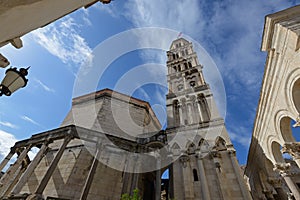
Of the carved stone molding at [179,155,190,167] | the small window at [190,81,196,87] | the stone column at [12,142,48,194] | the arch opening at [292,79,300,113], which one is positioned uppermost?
A: the small window at [190,81,196,87]

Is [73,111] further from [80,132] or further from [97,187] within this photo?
[97,187]

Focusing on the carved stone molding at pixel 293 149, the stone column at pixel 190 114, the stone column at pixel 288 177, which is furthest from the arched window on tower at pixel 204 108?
the carved stone molding at pixel 293 149

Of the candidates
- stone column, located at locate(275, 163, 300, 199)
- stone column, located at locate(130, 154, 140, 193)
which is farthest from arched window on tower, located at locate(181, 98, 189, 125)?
stone column, located at locate(275, 163, 300, 199)

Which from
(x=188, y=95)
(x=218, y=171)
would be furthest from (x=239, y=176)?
(x=188, y=95)

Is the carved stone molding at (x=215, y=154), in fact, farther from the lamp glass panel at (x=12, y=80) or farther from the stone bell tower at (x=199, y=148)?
the lamp glass panel at (x=12, y=80)

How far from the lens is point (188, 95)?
1673cm

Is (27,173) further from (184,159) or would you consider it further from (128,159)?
(184,159)

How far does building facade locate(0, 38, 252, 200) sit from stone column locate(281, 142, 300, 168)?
4.80 m

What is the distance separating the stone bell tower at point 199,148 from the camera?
32.1 feet

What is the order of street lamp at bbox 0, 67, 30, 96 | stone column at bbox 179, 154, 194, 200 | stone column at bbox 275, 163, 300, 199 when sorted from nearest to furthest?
1. street lamp at bbox 0, 67, 30, 96
2. stone column at bbox 275, 163, 300, 199
3. stone column at bbox 179, 154, 194, 200

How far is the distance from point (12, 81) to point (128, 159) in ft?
31.5

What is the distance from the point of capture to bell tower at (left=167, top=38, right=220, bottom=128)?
14.7 meters

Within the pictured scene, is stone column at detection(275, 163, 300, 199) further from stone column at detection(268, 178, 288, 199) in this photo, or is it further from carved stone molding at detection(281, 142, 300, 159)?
stone column at detection(268, 178, 288, 199)

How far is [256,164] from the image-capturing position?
10.6m
